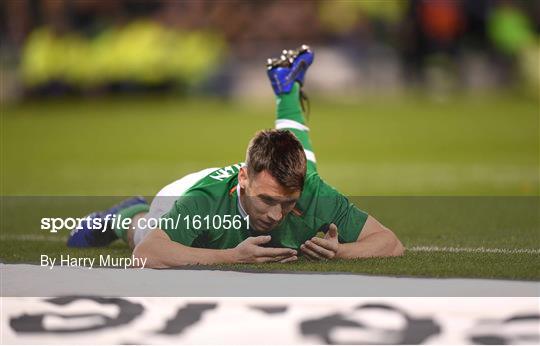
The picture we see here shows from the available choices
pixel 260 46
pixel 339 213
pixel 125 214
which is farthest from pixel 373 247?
pixel 260 46

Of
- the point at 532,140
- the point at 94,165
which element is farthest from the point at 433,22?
the point at 94,165

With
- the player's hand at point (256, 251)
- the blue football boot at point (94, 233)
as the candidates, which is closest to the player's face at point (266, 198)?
the player's hand at point (256, 251)

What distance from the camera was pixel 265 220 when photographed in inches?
236

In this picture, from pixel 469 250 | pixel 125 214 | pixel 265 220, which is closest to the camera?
pixel 265 220

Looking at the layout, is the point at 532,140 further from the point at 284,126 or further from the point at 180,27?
the point at 180,27

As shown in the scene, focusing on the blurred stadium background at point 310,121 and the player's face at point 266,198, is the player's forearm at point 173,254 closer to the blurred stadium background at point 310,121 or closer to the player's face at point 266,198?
the blurred stadium background at point 310,121

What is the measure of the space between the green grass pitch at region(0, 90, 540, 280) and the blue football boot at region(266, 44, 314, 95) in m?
1.34

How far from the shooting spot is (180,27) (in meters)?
31.0

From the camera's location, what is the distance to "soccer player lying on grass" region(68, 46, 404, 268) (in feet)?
19.4

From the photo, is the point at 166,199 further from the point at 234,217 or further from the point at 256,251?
the point at 256,251

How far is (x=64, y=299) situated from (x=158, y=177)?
25.7 feet

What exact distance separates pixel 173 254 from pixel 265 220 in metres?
0.54

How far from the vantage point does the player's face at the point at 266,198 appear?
586 cm

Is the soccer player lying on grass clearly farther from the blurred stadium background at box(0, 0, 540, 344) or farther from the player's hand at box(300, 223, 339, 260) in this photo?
the blurred stadium background at box(0, 0, 540, 344)
